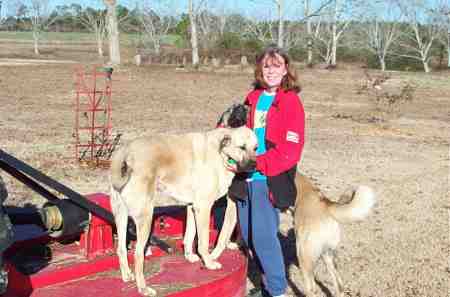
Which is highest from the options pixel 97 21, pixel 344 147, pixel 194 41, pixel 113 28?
pixel 97 21

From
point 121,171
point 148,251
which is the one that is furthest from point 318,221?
point 121,171

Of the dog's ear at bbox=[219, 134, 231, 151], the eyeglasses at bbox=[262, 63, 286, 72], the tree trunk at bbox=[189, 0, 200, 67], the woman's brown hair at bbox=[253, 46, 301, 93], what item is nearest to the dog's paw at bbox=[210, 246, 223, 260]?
the dog's ear at bbox=[219, 134, 231, 151]

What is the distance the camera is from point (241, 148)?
13.3 feet

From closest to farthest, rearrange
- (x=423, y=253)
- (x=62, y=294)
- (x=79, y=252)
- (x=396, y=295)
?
(x=62, y=294), (x=79, y=252), (x=396, y=295), (x=423, y=253)

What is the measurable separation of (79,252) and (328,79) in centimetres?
2629

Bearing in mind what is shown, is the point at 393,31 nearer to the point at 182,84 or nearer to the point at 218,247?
the point at 182,84

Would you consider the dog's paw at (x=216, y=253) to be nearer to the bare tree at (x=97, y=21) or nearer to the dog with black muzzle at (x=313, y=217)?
the dog with black muzzle at (x=313, y=217)

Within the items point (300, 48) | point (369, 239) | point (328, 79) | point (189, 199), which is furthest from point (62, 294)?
point (300, 48)

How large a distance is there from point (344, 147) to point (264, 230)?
824 centimetres

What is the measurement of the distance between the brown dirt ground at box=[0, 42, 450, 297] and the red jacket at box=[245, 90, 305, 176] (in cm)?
159

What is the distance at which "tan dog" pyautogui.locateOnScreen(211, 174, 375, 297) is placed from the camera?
4.30 meters

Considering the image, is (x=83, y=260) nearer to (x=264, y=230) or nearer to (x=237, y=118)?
(x=264, y=230)

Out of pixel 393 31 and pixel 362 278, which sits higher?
pixel 393 31

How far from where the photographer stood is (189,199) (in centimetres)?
412
